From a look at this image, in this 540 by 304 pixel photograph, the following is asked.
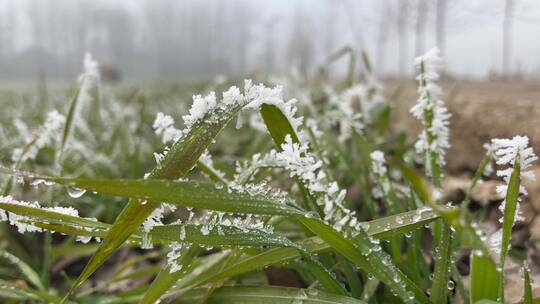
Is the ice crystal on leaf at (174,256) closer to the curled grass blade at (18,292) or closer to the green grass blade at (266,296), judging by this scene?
the green grass blade at (266,296)

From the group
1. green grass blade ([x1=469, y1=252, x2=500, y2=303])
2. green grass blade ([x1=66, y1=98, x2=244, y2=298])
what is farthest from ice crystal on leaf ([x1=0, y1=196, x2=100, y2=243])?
green grass blade ([x1=469, y1=252, x2=500, y2=303])

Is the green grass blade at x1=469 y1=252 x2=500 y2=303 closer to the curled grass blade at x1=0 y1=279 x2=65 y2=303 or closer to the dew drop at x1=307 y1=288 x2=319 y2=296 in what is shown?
the dew drop at x1=307 y1=288 x2=319 y2=296

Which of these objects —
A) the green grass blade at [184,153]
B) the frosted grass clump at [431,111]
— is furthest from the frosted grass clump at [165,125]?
the frosted grass clump at [431,111]

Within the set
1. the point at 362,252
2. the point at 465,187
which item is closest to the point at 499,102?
the point at 465,187

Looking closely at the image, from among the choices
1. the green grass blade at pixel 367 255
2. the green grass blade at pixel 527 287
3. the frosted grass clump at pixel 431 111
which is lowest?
the green grass blade at pixel 527 287

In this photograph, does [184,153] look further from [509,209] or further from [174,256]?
[509,209]

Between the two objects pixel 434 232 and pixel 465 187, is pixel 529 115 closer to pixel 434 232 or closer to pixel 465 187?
pixel 465 187
